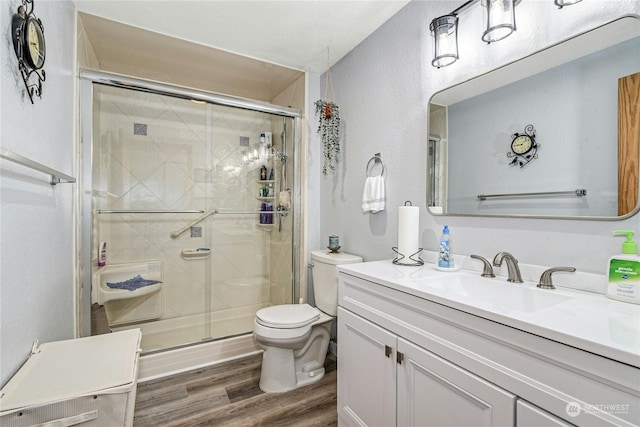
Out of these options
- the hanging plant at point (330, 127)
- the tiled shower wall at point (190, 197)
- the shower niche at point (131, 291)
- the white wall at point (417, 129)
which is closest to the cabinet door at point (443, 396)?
the white wall at point (417, 129)

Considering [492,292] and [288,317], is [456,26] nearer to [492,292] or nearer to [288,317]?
[492,292]

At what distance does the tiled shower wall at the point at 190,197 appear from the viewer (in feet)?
7.68

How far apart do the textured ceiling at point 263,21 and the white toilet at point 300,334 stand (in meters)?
1.56

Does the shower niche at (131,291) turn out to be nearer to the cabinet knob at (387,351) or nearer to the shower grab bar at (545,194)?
the cabinet knob at (387,351)

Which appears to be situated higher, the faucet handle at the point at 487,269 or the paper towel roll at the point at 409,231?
the paper towel roll at the point at 409,231

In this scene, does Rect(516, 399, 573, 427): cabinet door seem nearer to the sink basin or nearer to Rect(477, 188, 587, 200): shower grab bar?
the sink basin

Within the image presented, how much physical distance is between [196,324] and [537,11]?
299 centimetres

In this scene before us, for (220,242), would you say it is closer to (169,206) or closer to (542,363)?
(169,206)

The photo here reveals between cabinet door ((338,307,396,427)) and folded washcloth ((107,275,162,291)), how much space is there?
1.88m

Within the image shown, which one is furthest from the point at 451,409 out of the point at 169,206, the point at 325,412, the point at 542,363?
the point at 169,206

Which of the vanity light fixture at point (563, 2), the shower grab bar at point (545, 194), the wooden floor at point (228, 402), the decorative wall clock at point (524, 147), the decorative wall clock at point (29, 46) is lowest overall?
the wooden floor at point (228, 402)

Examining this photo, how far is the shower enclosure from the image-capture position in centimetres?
230

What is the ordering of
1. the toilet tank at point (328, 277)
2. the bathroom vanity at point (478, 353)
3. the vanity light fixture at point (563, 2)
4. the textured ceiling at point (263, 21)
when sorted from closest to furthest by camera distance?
1. the bathroom vanity at point (478, 353)
2. the vanity light fixture at point (563, 2)
3. the textured ceiling at point (263, 21)
4. the toilet tank at point (328, 277)

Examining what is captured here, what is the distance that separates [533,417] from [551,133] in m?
0.99
